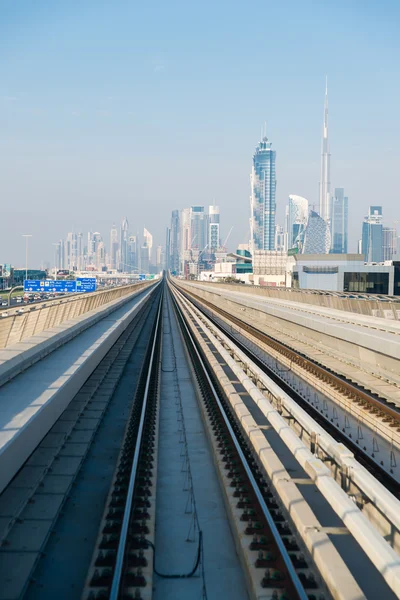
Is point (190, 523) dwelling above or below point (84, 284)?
below

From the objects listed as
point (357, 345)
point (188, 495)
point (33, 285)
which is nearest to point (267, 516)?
point (188, 495)

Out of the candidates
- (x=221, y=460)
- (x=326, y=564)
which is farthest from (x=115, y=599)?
(x=221, y=460)

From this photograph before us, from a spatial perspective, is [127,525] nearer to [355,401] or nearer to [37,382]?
[37,382]

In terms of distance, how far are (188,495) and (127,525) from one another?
5.98ft

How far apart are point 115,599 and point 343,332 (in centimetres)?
1223

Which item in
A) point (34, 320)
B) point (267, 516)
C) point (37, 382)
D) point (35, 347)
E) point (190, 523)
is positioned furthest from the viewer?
point (34, 320)

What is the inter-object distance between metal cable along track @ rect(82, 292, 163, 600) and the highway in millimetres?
18

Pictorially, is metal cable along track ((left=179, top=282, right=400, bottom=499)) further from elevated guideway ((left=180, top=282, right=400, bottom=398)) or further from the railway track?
elevated guideway ((left=180, top=282, right=400, bottom=398))

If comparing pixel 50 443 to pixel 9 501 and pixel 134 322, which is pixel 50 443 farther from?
pixel 134 322

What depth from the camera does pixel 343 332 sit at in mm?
15438

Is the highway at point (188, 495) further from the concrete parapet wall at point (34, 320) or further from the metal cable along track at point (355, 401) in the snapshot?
the concrete parapet wall at point (34, 320)

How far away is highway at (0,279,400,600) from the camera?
495 cm

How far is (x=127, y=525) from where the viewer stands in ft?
18.7

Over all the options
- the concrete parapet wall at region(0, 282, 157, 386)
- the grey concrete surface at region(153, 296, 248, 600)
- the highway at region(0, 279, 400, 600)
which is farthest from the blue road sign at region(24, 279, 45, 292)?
the grey concrete surface at region(153, 296, 248, 600)
